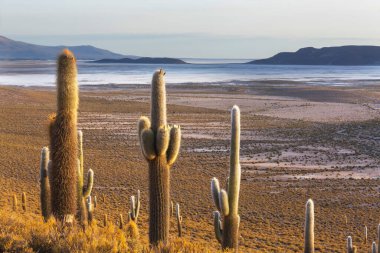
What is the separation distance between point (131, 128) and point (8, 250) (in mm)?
31571

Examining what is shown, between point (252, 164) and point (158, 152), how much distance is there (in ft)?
63.3

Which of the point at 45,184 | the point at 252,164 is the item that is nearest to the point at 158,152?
the point at 45,184

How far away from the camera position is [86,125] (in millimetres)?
39781

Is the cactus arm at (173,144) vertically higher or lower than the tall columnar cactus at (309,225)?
higher

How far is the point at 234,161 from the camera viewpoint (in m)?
10.3

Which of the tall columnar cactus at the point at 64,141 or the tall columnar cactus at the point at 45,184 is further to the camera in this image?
the tall columnar cactus at the point at 45,184

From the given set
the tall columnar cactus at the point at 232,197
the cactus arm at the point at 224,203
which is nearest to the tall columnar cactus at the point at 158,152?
the cactus arm at the point at 224,203

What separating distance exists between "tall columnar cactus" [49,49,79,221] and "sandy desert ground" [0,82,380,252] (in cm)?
655

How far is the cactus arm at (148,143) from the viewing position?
862 centimetres

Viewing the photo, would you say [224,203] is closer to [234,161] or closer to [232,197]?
[232,197]

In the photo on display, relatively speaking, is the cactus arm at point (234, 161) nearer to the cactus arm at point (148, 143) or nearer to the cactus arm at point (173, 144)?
the cactus arm at point (173, 144)

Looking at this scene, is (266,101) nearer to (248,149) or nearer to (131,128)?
(131,128)

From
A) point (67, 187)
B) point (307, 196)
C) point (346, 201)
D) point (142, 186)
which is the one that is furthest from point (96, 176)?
point (67, 187)

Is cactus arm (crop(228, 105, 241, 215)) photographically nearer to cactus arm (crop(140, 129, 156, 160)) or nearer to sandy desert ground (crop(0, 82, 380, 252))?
cactus arm (crop(140, 129, 156, 160))
